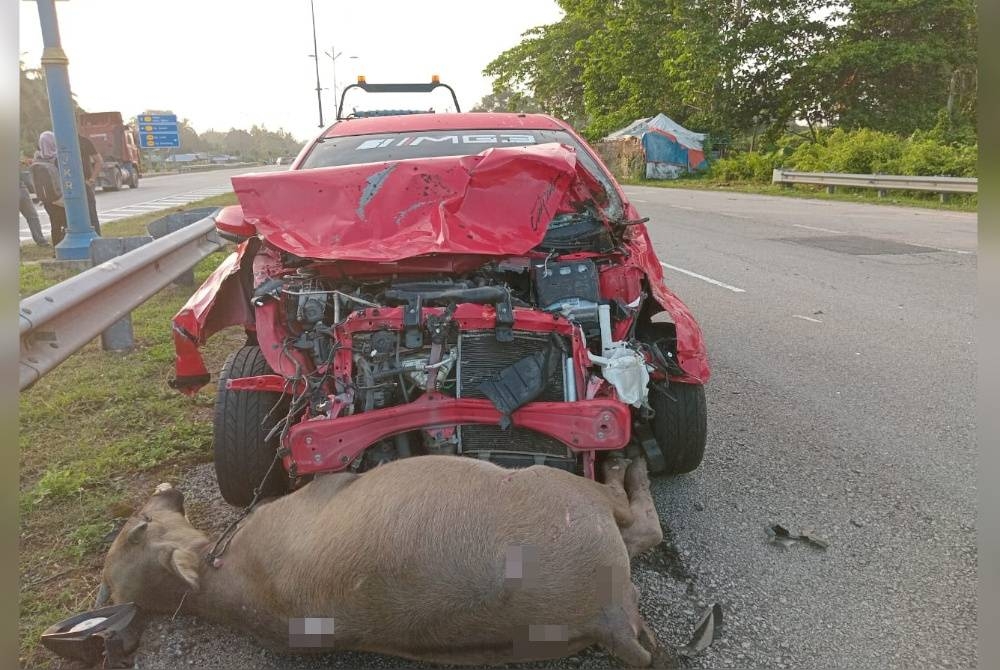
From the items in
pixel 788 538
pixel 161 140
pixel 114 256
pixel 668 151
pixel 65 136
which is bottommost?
pixel 788 538

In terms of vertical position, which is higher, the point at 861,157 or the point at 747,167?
the point at 861,157

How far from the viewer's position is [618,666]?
7.75 ft

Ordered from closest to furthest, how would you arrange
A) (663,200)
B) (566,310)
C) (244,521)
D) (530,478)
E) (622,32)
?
1. (530,478)
2. (244,521)
3. (566,310)
4. (663,200)
5. (622,32)

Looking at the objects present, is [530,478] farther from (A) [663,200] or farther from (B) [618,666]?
(A) [663,200]

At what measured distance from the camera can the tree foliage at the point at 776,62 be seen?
26375 mm

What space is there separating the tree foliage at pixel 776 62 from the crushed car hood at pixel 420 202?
2426 cm

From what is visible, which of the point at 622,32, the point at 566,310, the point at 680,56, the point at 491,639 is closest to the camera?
the point at 491,639

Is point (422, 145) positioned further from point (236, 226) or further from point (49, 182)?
point (49, 182)

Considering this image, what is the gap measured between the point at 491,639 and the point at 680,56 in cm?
3201

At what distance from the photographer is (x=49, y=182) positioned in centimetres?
1202

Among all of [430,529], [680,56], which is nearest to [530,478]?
[430,529]

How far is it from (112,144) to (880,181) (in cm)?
2831

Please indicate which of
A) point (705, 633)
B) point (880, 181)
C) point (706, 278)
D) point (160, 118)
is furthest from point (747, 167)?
point (160, 118)

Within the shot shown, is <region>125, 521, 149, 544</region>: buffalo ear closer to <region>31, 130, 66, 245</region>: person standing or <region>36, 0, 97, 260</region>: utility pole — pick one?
<region>36, 0, 97, 260</region>: utility pole
